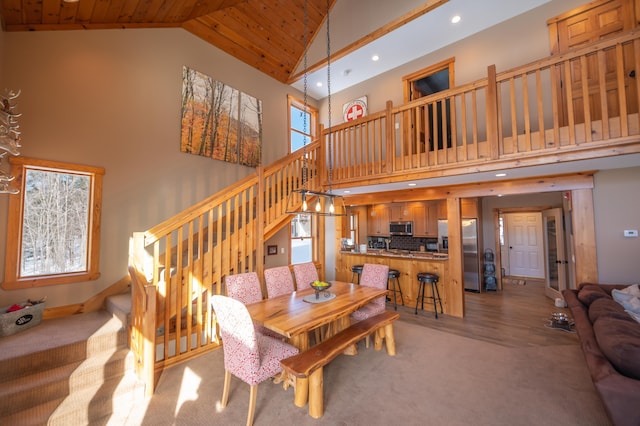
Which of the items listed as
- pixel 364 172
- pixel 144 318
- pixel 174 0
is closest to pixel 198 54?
pixel 174 0

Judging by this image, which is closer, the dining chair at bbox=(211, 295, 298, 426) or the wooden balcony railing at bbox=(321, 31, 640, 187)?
the dining chair at bbox=(211, 295, 298, 426)

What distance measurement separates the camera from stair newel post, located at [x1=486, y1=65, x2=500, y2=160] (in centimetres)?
337

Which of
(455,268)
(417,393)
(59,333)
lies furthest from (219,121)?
(455,268)

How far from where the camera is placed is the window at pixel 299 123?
6801 millimetres

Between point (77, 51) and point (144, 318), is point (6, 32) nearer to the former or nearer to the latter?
point (77, 51)

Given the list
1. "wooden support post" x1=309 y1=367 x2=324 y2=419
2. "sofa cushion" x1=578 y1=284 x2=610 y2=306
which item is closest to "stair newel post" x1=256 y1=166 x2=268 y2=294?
"wooden support post" x1=309 y1=367 x2=324 y2=419

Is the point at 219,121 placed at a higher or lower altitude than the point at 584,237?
higher

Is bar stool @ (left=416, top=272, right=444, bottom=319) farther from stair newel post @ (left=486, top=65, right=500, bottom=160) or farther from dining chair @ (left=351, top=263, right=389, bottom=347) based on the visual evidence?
stair newel post @ (left=486, top=65, right=500, bottom=160)

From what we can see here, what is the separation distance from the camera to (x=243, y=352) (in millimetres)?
2230

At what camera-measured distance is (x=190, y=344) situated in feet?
10.8

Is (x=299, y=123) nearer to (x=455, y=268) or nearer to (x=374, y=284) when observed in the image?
(x=374, y=284)

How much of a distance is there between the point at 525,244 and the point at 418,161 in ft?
22.4

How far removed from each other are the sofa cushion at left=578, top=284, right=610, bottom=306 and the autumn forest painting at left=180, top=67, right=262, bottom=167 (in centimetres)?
579

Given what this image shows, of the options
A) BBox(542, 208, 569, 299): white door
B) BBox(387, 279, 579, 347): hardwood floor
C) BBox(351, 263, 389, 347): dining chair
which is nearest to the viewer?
BBox(351, 263, 389, 347): dining chair
